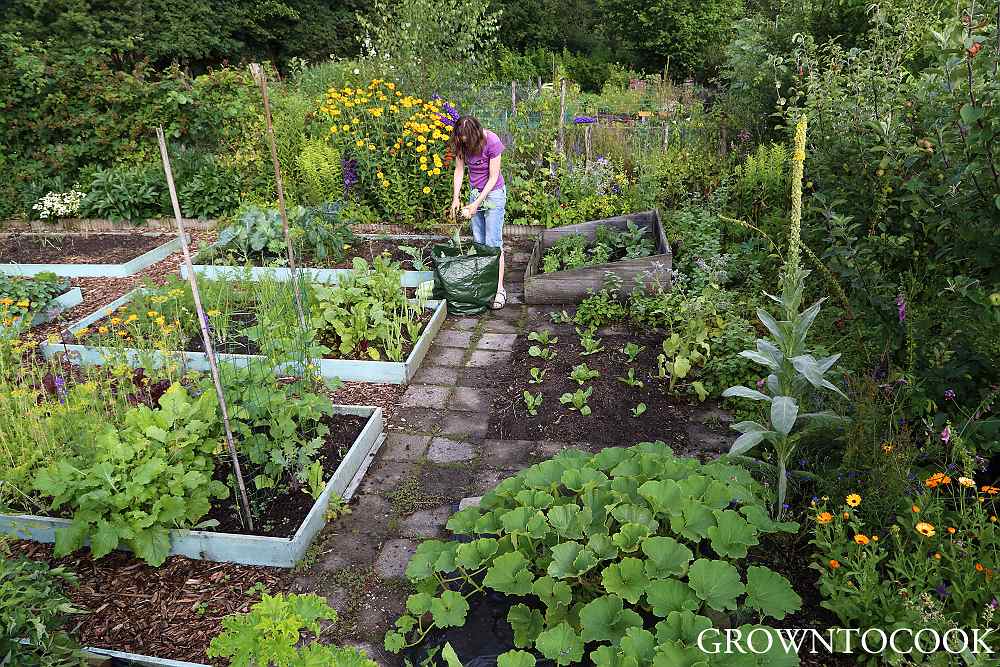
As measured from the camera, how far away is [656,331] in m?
5.06

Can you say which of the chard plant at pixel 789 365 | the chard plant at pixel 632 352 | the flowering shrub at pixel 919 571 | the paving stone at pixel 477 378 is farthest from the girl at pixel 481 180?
the flowering shrub at pixel 919 571

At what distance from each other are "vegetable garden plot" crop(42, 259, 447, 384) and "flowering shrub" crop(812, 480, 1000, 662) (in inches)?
114

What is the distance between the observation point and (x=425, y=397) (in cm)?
444

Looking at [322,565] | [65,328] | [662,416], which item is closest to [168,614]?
[322,565]

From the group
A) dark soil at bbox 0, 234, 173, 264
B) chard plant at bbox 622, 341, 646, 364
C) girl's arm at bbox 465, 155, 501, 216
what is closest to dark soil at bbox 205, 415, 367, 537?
chard plant at bbox 622, 341, 646, 364

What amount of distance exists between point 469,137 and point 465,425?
2346 millimetres

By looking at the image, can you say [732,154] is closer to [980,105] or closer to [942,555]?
[980,105]

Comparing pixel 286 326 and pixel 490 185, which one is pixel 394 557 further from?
pixel 490 185

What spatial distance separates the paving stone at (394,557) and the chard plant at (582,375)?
170 cm

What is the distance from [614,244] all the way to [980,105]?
12.1 ft

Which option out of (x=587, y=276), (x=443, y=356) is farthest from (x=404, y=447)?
(x=587, y=276)

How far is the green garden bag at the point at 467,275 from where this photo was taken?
543 centimetres

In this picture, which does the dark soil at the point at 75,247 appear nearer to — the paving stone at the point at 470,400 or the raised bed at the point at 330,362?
the raised bed at the point at 330,362

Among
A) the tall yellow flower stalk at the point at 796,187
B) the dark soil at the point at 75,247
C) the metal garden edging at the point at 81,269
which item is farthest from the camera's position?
the dark soil at the point at 75,247
